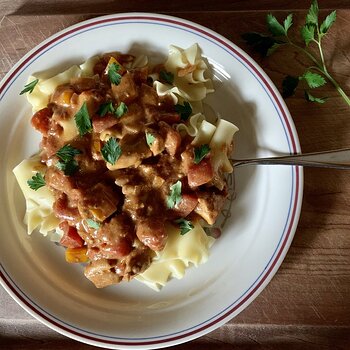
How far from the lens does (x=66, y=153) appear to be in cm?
399

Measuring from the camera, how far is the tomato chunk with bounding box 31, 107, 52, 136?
4.27 metres

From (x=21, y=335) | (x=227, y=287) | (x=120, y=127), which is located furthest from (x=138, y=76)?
(x=21, y=335)

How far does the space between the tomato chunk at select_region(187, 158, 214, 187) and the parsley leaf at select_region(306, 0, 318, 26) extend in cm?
155

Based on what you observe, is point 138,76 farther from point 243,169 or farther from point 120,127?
point 243,169

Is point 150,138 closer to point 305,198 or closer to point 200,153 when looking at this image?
point 200,153

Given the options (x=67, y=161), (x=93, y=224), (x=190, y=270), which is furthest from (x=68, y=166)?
(x=190, y=270)

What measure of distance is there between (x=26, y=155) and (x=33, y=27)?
118cm

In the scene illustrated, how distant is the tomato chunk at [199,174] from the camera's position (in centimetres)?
402

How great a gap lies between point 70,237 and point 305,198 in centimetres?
208

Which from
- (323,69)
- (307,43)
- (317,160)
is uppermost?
(307,43)

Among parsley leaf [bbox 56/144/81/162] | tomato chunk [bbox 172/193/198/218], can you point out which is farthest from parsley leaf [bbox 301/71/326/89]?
parsley leaf [bbox 56/144/81/162]

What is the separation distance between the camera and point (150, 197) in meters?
4.05

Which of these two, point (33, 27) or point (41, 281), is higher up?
point (33, 27)

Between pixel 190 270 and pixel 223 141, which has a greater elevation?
pixel 223 141
